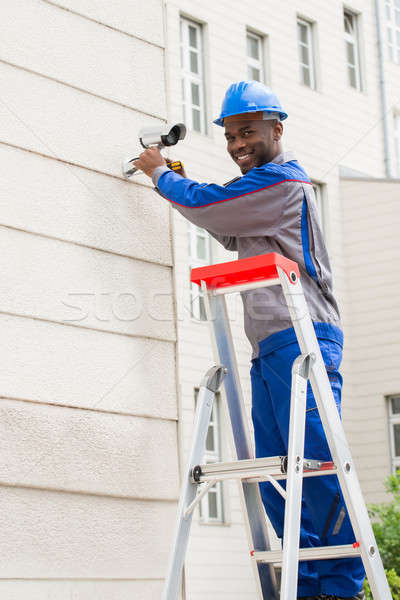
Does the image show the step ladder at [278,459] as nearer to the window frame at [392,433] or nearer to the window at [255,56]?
the window at [255,56]

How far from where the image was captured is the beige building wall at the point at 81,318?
8.27 feet

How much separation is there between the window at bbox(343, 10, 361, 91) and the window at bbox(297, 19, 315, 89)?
28.4 inches

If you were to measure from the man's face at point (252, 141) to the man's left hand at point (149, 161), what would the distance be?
0.24 meters

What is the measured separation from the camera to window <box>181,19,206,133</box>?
9961 millimetres

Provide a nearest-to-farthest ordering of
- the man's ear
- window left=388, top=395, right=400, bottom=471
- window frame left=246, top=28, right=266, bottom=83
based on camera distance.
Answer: the man's ear → window frame left=246, top=28, right=266, bottom=83 → window left=388, top=395, right=400, bottom=471

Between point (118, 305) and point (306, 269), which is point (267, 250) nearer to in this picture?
point (306, 269)

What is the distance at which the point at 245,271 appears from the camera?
2469 mm

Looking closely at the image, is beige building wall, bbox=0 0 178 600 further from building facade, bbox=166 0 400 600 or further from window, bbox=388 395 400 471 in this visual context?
window, bbox=388 395 400 471

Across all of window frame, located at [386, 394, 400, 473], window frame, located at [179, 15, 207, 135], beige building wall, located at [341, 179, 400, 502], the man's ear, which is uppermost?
window frame, located at [179, 15, 207, 135]

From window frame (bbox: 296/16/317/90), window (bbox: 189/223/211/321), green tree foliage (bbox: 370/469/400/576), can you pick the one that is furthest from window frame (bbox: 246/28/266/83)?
green tree foliage (bbox: 370/469/400/576)

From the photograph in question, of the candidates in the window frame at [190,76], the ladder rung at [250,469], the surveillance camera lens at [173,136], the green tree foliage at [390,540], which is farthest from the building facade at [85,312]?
the window frame at [190,76]

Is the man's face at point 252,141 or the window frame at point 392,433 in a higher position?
the window frame at point 392,433

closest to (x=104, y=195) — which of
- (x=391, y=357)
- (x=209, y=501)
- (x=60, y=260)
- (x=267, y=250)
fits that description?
(x=60, y=260)

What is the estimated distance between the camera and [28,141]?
268 cm
